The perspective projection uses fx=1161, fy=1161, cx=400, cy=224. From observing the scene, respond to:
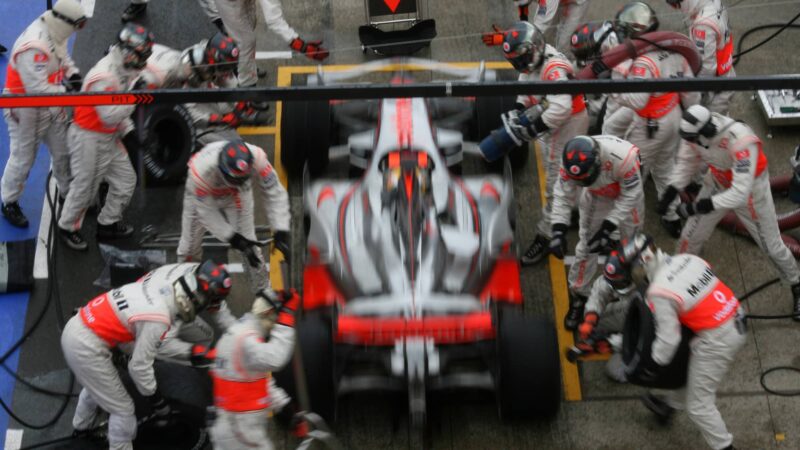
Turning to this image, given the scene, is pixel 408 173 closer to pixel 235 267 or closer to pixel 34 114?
pixel 235 267

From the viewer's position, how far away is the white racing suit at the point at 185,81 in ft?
32.2

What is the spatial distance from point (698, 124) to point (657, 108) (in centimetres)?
78

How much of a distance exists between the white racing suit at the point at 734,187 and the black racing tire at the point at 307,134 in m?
3.05

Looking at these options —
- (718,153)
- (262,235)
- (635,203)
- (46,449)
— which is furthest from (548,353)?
(46,449)

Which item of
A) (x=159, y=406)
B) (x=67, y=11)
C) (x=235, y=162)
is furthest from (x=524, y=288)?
(x=67, y=11)

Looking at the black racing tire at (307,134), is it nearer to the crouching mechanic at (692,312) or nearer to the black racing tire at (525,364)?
the black racing tire at (525,364)

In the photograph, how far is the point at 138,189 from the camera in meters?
10.7

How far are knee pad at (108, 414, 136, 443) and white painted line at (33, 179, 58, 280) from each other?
2.20 metres

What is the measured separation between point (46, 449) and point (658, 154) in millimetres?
5549

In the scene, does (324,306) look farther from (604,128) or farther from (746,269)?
(746,269)

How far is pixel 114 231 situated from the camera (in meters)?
10.3

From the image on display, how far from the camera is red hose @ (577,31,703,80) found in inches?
375

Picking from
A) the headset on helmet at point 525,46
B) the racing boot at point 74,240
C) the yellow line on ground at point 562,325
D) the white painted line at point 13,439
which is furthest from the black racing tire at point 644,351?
the racing boot at point 74,240

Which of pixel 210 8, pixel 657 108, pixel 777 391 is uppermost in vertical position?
pixel 210 8
